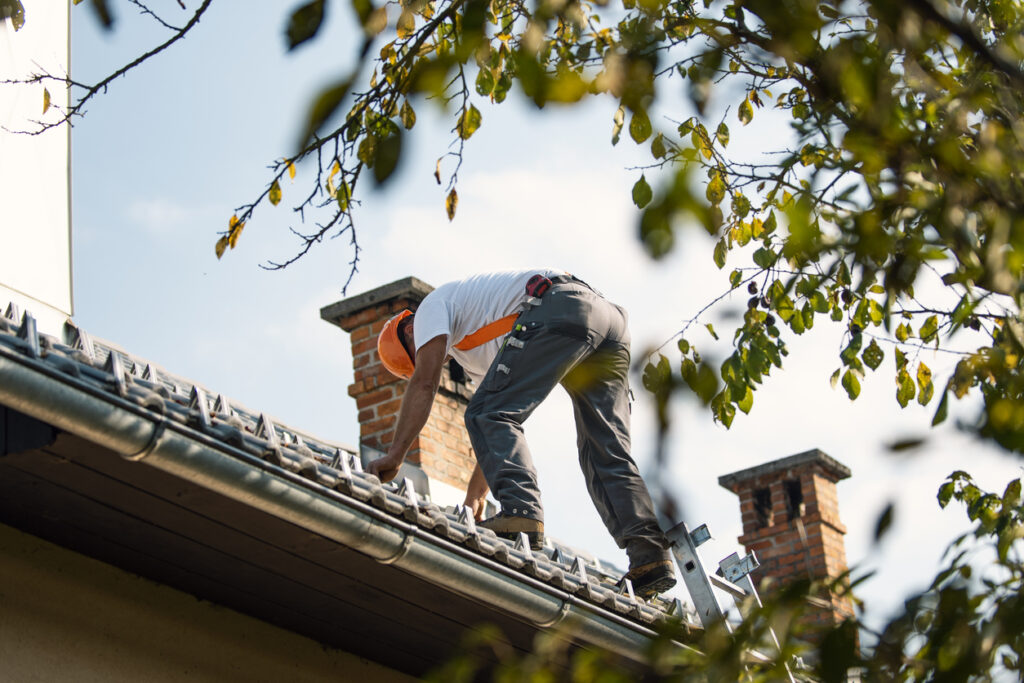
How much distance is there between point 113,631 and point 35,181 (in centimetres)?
367

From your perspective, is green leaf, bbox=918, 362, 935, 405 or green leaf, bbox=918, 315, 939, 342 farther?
green leaf, bbox=918, 362, 935, 405

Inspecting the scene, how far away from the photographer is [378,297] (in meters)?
7.41

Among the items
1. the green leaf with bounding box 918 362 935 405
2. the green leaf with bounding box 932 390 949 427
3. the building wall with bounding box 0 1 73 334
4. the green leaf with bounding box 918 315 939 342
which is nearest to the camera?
the green leaf with bounding box 932 390 949 427

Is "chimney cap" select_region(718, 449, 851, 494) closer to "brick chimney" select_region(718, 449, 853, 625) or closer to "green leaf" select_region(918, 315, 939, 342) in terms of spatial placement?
"brick chimney" select_region(718, 449, 853, 625)

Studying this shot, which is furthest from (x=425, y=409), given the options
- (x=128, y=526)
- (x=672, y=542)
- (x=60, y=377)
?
(x=60, y=377)

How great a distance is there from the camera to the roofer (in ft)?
14.7

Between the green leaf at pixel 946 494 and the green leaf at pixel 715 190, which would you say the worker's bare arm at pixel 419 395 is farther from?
the green leaf at pixel 946 494

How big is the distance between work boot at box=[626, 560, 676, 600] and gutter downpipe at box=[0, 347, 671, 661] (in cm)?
58

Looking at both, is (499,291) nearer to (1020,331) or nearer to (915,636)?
(1020,331)

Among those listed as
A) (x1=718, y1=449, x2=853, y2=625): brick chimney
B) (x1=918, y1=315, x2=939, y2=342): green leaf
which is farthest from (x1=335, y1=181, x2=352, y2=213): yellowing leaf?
(x1=718, y1=449, x2=853, y2=625): brick chimney

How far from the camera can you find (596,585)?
410 centimetres

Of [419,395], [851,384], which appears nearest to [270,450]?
[419,395]

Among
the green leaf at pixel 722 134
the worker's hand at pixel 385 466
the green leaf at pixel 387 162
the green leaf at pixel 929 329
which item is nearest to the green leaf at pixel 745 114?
the green leaf at pixel 722 134

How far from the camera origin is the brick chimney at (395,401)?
6.97 m
